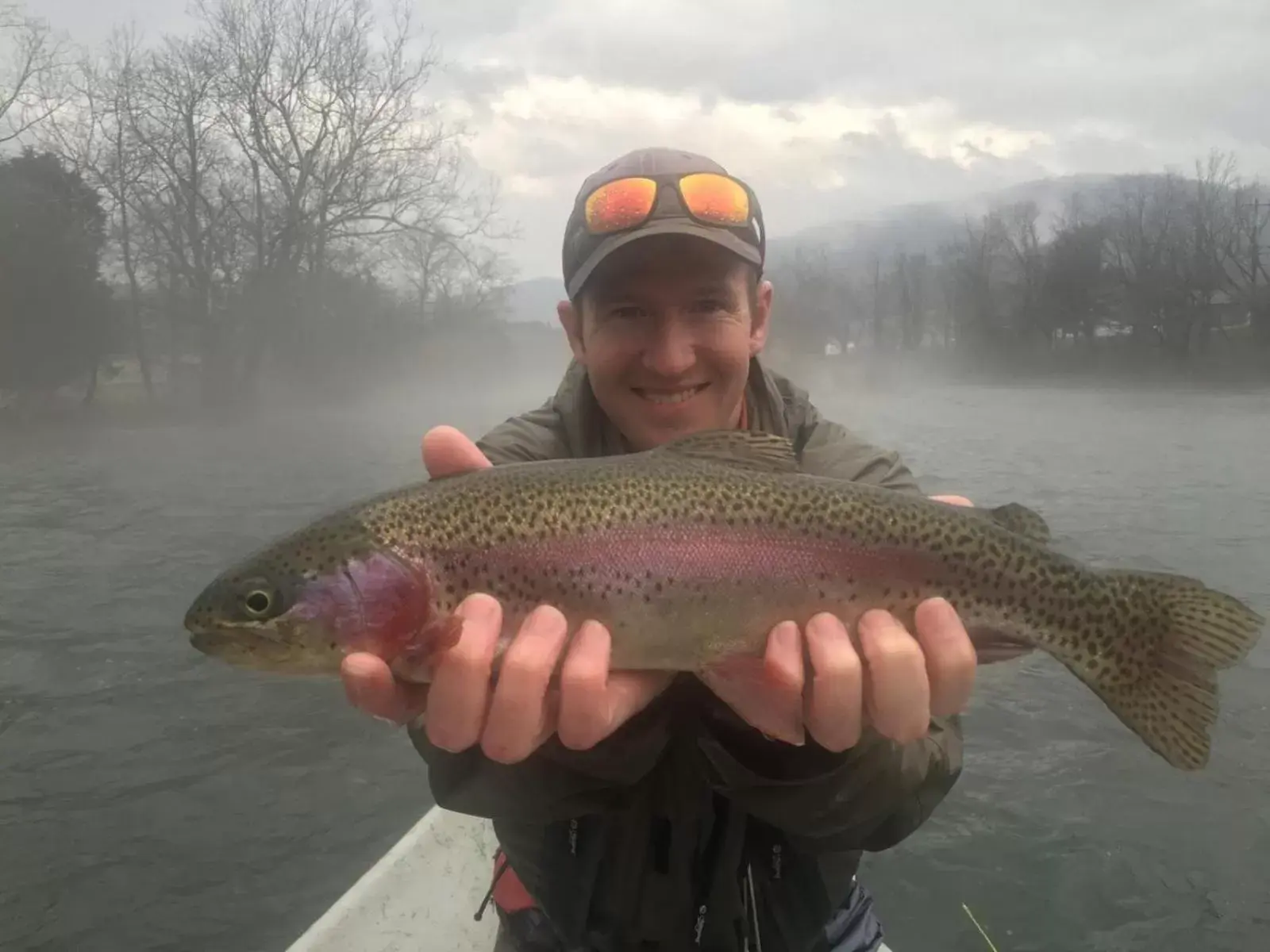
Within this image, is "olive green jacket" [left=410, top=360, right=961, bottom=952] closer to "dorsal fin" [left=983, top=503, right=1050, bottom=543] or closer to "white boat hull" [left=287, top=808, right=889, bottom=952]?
"dorsal fin" [left=983, top=503, right=1050, bottom=543]

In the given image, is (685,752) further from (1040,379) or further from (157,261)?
(1040,379)

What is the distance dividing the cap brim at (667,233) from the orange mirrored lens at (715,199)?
0.07 meters

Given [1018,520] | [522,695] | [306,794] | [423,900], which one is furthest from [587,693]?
[306,794]

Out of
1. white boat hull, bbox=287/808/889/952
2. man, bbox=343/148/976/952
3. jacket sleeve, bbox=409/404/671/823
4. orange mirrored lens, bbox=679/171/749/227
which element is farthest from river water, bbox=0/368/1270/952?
orange mirrored lens, bbox=679/171/749/227

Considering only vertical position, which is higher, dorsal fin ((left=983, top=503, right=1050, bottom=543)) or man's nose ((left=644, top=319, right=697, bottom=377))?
man's nose ((left=644, top=319, right=697, bottom=377))

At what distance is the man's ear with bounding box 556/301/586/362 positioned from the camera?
10.7 ft

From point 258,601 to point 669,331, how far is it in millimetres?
1499

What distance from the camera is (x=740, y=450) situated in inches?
105

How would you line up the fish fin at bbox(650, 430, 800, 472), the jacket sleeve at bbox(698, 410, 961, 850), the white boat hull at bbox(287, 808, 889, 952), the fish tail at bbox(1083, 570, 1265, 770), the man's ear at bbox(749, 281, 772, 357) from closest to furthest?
the jacket sleeve at bbox(698, 410, 961, 850) → the fish tail at bbox(1083, 570, 1265, 770) → the fish fin at bbox(650, 430, 800, 472) → the man's ear at bbox(749, 281, 772, 357) → the white boat hull at bbox(287, 808, 889, 952)

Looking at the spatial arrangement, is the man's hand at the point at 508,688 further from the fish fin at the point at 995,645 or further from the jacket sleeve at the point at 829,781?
the fish fin at the point at 995,645

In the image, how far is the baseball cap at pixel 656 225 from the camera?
9.60ft

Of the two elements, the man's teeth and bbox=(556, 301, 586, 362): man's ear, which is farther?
bbox=(556, 301, 586, 362): man's ear

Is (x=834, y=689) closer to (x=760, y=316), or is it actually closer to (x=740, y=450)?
(x=740, y=450)

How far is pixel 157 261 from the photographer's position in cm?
3272
